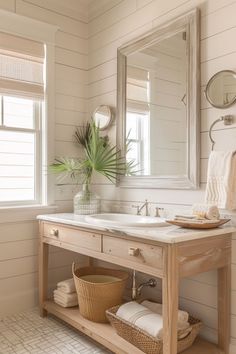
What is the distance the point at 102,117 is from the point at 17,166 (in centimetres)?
80

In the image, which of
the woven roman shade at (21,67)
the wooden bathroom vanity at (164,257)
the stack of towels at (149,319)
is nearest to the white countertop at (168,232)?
the wooden bathroom vanity at (164,257)

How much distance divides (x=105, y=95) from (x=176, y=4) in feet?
2.99

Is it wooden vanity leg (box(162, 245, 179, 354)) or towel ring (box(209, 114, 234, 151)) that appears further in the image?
towel ring (box(209, 114, 234, 151))

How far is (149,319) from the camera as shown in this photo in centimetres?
183

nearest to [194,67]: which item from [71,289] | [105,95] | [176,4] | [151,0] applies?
[176,4]

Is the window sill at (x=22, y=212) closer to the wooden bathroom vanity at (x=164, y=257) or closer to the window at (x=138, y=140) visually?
the wooden bathroom vanity at (x=164, y=257)

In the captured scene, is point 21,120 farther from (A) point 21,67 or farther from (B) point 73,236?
(B) point 73,236

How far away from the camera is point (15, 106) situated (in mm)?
2656

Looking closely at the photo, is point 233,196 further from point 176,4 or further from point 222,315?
point 176,4

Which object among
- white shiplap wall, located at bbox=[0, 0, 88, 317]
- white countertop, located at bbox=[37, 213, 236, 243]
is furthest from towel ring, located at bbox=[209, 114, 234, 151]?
white shiplap wall, located at bbox=[0, 0, 88, 317]

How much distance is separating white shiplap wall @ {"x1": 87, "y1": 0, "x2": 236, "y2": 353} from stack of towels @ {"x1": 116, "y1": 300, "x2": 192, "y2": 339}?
23 centimetres

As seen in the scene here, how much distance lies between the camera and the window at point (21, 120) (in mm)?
2576

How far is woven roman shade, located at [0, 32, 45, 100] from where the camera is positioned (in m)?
2.54

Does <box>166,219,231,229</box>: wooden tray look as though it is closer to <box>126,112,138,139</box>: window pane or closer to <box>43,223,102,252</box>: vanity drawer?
<box>43,223,102,252</box>: vanity drawer
